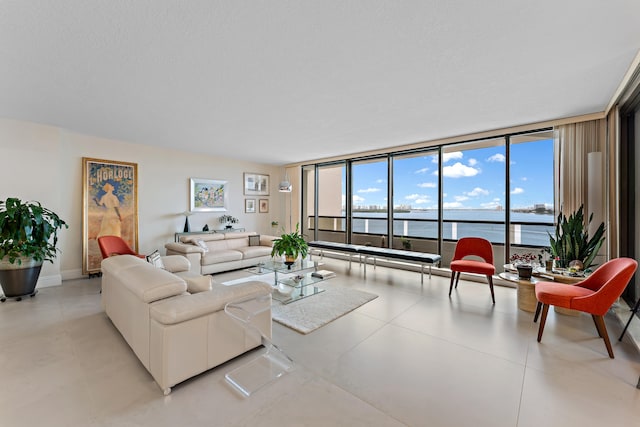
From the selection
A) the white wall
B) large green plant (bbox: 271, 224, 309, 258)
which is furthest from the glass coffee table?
the white wall

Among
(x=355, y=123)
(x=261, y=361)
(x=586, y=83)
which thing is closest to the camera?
(x=261, y=361)

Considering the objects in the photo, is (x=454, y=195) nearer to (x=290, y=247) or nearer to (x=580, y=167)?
(x=580, y=167)

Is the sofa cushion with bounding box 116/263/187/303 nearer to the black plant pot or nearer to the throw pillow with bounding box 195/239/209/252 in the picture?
the black plant pot

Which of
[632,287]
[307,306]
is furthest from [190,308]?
[632,287]

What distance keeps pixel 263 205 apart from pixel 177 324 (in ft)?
19.6

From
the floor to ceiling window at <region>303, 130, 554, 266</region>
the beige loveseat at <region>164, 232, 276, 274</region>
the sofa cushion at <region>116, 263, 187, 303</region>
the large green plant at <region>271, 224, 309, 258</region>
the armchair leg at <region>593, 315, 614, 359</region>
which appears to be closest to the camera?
the sofa cushion at <region>116, 263, 187, 303</region>

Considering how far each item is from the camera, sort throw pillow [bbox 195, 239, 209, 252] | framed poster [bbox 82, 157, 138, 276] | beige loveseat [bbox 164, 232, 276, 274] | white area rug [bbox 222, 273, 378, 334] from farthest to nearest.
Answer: throw pillow [bbox 195, 239, 209, 252]
beige loveseat [bbox 164, 232, 276, 274]
framed poster [bbox 82, 157, 138, 276]
white area rug [bbox 222, 273, 378, 334]

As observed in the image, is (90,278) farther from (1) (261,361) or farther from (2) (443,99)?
(2) (443,99)

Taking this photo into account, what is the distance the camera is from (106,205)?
4.97 meters

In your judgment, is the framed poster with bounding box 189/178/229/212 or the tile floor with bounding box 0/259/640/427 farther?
the framed poster with bounding box 189/178/229/212

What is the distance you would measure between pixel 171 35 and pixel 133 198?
4302 millimetres

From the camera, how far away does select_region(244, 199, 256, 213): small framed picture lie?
24.0 feet

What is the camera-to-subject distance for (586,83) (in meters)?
2.81

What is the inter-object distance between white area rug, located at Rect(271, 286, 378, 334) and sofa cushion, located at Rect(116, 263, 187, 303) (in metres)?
1.31
